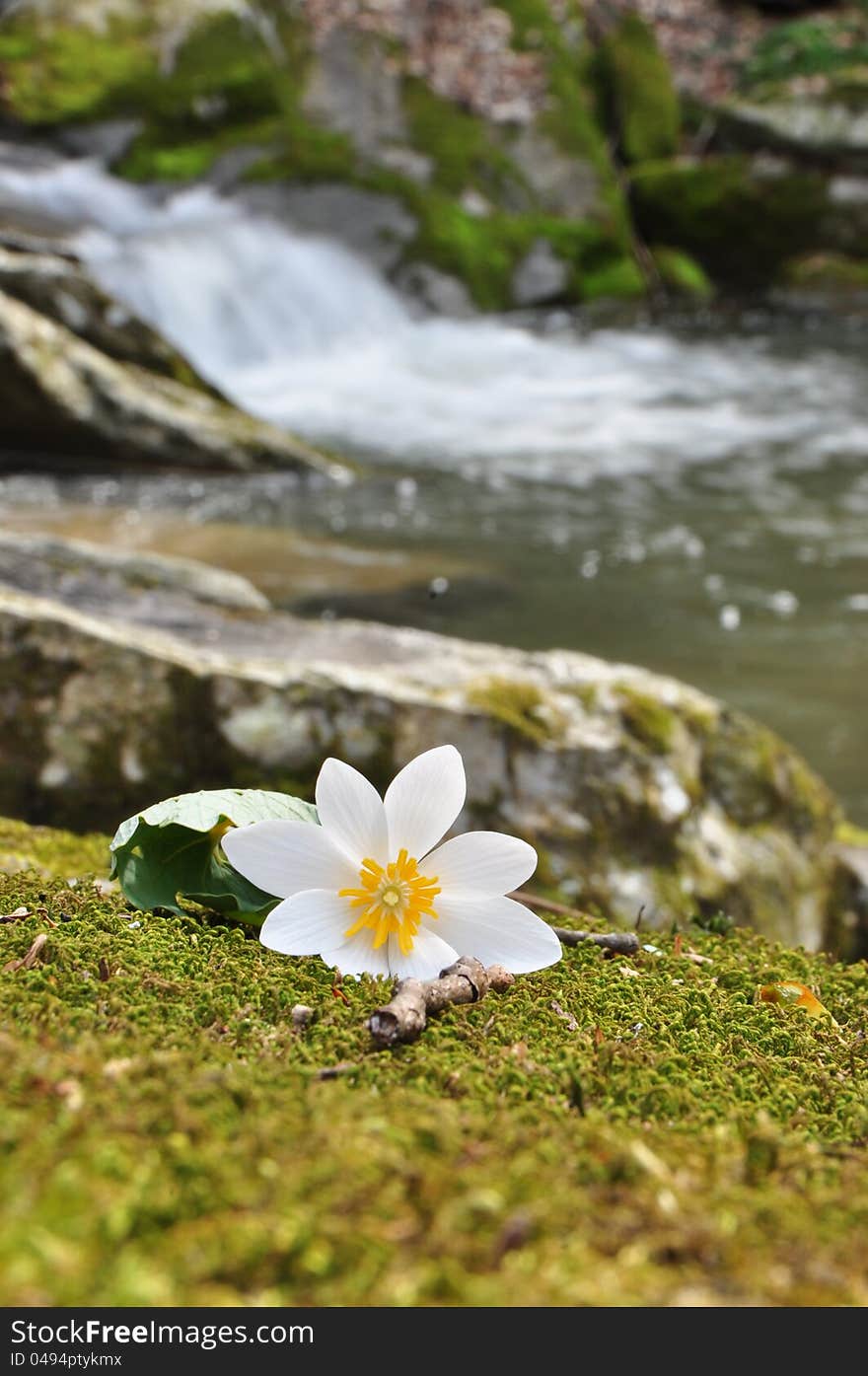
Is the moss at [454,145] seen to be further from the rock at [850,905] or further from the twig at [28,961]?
the twig at [28,961]

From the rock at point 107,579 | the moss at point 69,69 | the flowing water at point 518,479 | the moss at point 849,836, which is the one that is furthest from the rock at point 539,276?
the rock at point 107,579

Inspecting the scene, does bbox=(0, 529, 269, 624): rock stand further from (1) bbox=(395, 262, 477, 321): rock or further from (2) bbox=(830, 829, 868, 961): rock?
(1) bbox=(395, 262, 477, 321): rock

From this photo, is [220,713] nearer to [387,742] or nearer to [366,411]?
[387,742]

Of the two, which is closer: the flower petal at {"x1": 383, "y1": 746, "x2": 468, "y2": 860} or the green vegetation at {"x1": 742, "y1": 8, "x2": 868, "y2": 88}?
the flower petal at {"x1": 383, "y1": 746, "x2": 468, "y2": 860}

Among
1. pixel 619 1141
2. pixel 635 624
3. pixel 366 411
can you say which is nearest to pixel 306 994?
pixel 619 1141

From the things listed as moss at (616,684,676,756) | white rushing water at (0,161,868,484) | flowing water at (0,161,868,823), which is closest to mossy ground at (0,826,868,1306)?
moss at (616,684,676,756)

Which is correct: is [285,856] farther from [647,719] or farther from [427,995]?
[647,719]
